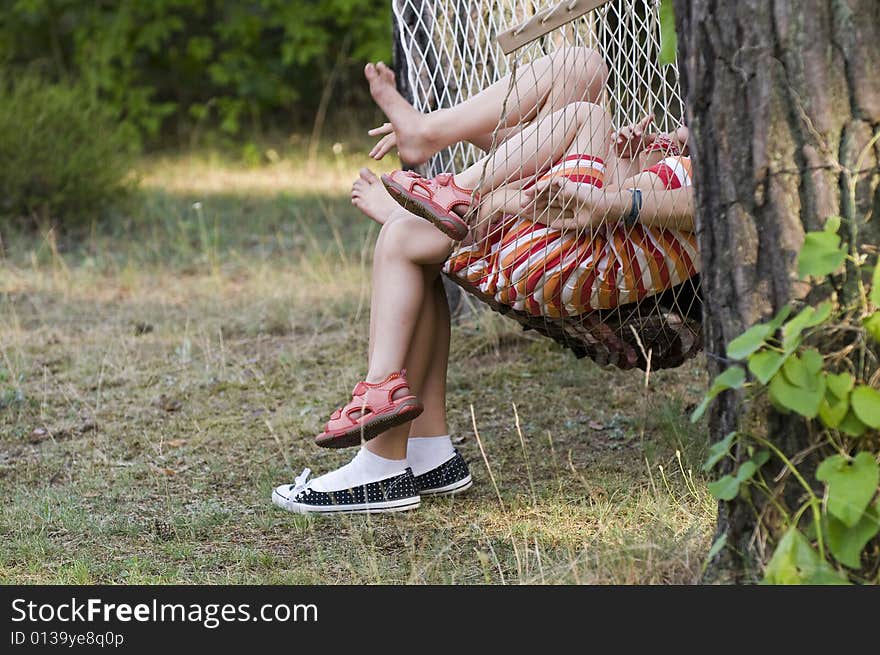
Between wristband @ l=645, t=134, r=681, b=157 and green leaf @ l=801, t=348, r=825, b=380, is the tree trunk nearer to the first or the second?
green leaf @ l=801, t=348, r=825, b=380

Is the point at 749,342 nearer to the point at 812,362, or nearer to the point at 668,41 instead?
the point at 812,362

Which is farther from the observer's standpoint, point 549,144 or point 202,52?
point 202,52

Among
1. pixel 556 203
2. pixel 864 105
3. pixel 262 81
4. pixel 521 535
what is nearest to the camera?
pixel 864 105

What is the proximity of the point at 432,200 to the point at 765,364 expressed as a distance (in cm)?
77

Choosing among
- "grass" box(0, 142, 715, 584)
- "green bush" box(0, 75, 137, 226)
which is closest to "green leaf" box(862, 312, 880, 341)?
"grass" box(0, 142, 715, 584)

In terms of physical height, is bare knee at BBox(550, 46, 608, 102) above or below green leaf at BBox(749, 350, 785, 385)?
above

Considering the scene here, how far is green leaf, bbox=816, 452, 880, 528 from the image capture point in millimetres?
1356

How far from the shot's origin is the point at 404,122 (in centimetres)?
229

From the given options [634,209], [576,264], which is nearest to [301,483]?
[576,264]

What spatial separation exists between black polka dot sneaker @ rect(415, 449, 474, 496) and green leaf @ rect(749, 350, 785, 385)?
104 centimetres
